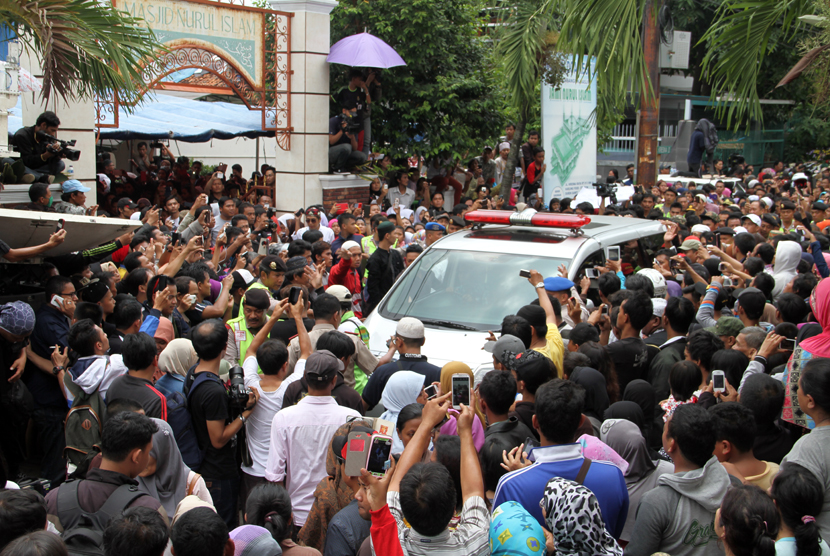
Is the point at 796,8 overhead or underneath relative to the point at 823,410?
overhead

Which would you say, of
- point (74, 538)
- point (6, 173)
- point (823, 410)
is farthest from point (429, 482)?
point (6, 173)

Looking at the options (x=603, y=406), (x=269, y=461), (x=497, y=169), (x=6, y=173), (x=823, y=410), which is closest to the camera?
(x=823, y=410)

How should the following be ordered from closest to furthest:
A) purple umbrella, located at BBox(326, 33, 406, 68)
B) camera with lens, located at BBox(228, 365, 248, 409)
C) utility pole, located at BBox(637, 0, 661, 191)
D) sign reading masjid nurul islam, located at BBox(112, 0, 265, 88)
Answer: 1. camera with lens, located at BBox(228, 365, 248, 409)
2. sign reading masjid nurul islam, located at BBox(112, 0, 265, 88)
3. utility pole, located at BBox(637, 0, 661, 191)
4. purple umbrella, located at BBox(326, 33, 406, 68)

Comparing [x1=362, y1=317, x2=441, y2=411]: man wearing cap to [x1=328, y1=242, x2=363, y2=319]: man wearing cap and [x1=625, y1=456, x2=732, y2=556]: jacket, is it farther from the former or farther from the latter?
[x1=328, y1=242, x2=363, y2=319]: man wearing cap

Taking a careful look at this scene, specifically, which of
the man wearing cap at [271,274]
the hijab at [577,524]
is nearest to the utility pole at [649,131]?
the man wearing cap at [271,274]

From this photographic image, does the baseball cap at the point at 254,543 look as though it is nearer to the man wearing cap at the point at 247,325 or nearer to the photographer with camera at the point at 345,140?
the man wearing cap at the point at 247,325

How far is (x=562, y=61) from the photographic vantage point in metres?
13.4

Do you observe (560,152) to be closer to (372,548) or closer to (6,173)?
(6,173)

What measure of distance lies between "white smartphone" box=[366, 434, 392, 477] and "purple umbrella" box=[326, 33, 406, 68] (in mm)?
10661

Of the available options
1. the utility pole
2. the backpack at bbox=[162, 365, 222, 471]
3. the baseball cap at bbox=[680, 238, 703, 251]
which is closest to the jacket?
the backpack at bbox=[162, 365, 222, 471]

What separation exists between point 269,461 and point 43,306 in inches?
97.0

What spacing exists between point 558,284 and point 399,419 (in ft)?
9.22

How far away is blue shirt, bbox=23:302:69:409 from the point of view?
5.11 metres

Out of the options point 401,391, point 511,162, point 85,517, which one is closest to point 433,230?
point 401,391
